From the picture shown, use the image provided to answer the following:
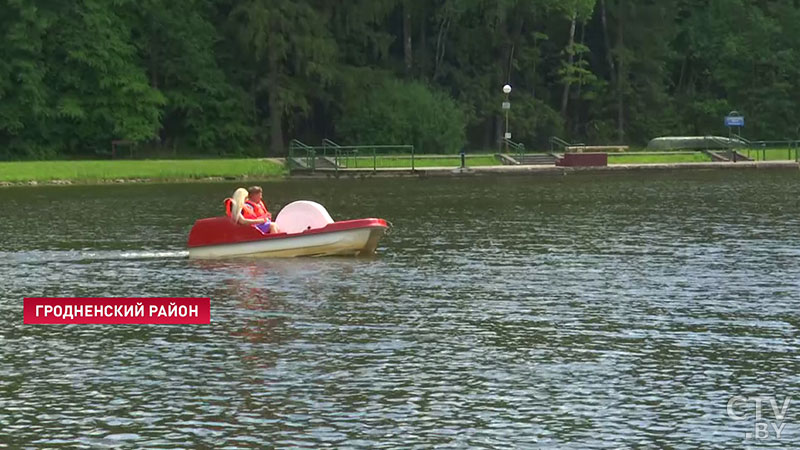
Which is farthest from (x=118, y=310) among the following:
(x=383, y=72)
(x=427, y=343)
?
(x=383, y=72)

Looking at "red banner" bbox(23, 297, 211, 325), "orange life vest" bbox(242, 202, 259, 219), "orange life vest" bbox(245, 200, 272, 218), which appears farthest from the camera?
"orange life vest" bbox(245, 200, 272, 218)

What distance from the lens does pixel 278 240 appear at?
3534 cm

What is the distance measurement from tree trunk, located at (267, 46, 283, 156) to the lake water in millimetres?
39872

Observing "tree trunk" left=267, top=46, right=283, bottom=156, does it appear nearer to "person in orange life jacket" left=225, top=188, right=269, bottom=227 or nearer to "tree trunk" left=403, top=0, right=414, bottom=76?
"tree trunk" left=403, top=0, right=414, bottom=76

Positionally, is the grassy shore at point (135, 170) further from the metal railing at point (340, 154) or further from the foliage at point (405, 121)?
the foliage at point (405, 121)

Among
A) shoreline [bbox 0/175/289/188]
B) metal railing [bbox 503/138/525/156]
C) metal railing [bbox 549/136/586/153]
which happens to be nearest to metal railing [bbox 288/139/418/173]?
shoreline [bbox 0/175/289/188]

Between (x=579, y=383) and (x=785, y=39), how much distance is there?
83.6m

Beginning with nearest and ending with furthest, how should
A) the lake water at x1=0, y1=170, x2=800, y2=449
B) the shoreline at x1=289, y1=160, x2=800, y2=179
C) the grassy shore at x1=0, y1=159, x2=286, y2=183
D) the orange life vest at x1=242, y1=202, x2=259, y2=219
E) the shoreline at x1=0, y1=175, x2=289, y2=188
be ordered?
the lake water at x1=0, y1=170, x2=800, y2=449, the orange life vest at x1=242, y1=202, x2=259, y2=219, the shoreline at x1=0, y1=175, x2=289, y2=188, the grassy shore at x1=0, y1=159, x2=286, y2=183, the shoreline at x1=289, y1=160, x2=800, y2=179

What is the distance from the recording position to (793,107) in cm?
9688

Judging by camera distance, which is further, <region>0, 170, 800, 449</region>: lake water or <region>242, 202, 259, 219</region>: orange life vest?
<region>242, 202, 259, 219</region>: orange life vest

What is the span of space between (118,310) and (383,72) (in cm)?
6030

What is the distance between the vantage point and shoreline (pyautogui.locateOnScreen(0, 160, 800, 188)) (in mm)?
68938

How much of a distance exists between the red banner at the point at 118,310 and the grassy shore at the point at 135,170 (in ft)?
133

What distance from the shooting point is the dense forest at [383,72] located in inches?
3155
